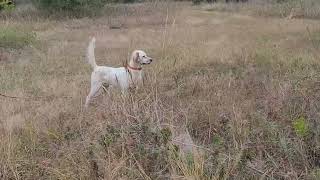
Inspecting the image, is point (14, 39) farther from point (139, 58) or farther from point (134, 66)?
point (134, 66)

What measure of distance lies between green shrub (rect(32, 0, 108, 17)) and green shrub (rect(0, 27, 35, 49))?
26.0ft

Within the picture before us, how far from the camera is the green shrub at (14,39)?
13.4 meters

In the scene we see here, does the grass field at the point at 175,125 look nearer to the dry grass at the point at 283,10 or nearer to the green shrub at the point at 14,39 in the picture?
the green shrub at the point at 14,39

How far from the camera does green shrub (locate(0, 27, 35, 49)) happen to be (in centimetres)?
1338

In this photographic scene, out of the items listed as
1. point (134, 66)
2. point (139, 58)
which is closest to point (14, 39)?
point (139, 58)

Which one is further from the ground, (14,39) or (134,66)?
(134,66)

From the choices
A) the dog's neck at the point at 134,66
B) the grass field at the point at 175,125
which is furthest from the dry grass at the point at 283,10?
the dog's neck at the point at 134,66

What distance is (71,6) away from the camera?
22.6 metres

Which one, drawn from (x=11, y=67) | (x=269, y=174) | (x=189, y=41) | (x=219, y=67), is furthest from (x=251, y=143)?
(x=189, y=41)

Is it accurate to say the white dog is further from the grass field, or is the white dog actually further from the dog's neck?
the grass field

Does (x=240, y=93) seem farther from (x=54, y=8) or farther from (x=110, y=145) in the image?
(x=54, y=8)

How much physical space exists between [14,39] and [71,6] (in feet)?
30.2

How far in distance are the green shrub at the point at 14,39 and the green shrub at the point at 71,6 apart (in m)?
7.93

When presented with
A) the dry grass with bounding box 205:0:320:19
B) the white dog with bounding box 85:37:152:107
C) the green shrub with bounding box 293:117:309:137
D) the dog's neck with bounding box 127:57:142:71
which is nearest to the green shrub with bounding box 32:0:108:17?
the dry grass with bounding box 205:0:320:19
